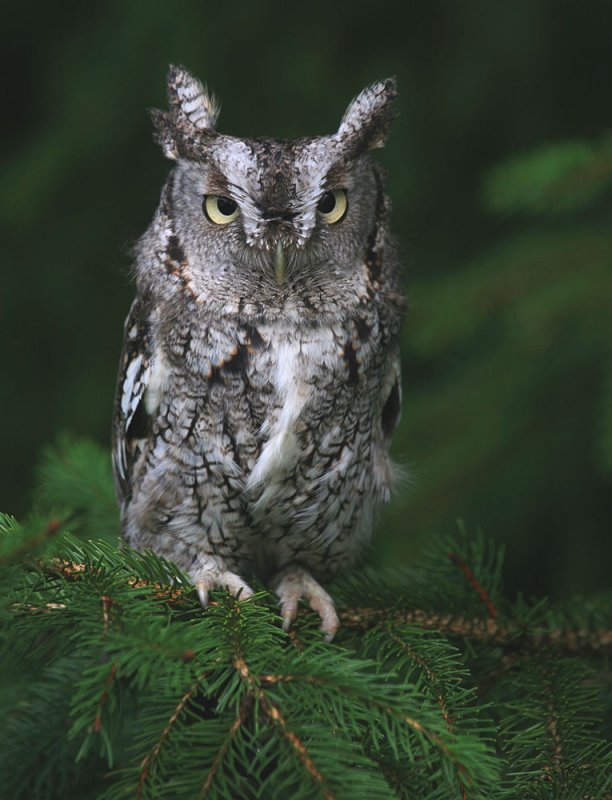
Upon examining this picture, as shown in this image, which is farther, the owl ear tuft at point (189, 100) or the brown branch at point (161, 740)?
the owl ear tuft at point (189, 100)

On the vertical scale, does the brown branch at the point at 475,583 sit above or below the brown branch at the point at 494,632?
above

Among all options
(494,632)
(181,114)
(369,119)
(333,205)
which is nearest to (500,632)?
(494,632)

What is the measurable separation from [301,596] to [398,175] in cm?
183

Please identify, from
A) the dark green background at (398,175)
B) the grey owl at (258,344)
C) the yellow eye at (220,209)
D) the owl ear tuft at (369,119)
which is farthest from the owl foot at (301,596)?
the owl ear tuft at (369,119)

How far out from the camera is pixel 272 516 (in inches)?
81.3

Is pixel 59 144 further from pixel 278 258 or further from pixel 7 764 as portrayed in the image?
pixel 7 764

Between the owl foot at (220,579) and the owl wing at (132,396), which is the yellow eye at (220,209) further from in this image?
the owl foot at (220,579)

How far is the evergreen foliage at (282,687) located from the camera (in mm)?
1267

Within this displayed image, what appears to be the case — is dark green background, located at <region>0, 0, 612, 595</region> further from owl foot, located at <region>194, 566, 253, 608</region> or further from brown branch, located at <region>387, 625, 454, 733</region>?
brown branch, located at <region>387, 625, 454, 733</region>

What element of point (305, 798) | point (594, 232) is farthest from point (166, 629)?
point (594, 232)

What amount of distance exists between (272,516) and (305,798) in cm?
90

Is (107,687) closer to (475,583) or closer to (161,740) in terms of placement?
(161,740)

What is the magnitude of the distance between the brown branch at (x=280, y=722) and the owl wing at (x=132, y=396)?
0.90 m

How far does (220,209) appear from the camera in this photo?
197 centimetres
